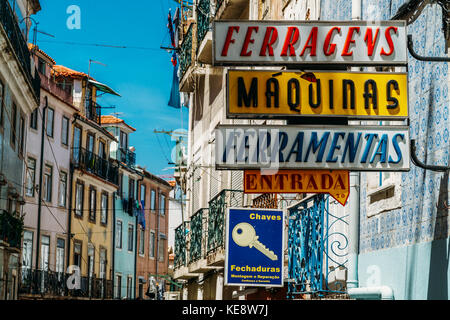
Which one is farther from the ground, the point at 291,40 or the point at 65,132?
the point at 65,132

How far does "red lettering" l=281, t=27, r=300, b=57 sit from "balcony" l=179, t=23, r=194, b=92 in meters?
20.0

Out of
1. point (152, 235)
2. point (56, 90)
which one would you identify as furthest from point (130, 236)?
point (56, 90)

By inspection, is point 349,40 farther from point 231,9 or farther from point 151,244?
point 151,244

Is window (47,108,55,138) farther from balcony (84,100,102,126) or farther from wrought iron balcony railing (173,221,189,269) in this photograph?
wrought iron balcony railing (173,221,189,269)

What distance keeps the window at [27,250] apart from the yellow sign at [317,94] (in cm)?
3304

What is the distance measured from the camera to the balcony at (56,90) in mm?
46928

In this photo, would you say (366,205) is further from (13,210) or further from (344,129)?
(13,210)

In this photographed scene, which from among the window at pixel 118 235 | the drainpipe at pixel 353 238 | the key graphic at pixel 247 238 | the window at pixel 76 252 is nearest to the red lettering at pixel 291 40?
the drainpipe at pixel 353 238

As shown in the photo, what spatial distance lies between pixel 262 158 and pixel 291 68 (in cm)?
109

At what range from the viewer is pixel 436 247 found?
10.3m

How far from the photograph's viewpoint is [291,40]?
33.0 feet

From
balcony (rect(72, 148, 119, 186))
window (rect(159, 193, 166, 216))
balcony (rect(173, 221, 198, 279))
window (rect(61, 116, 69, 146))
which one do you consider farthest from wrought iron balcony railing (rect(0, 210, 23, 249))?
window (rect(159, 193, 166, 216))

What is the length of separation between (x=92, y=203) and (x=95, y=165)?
2723mm
